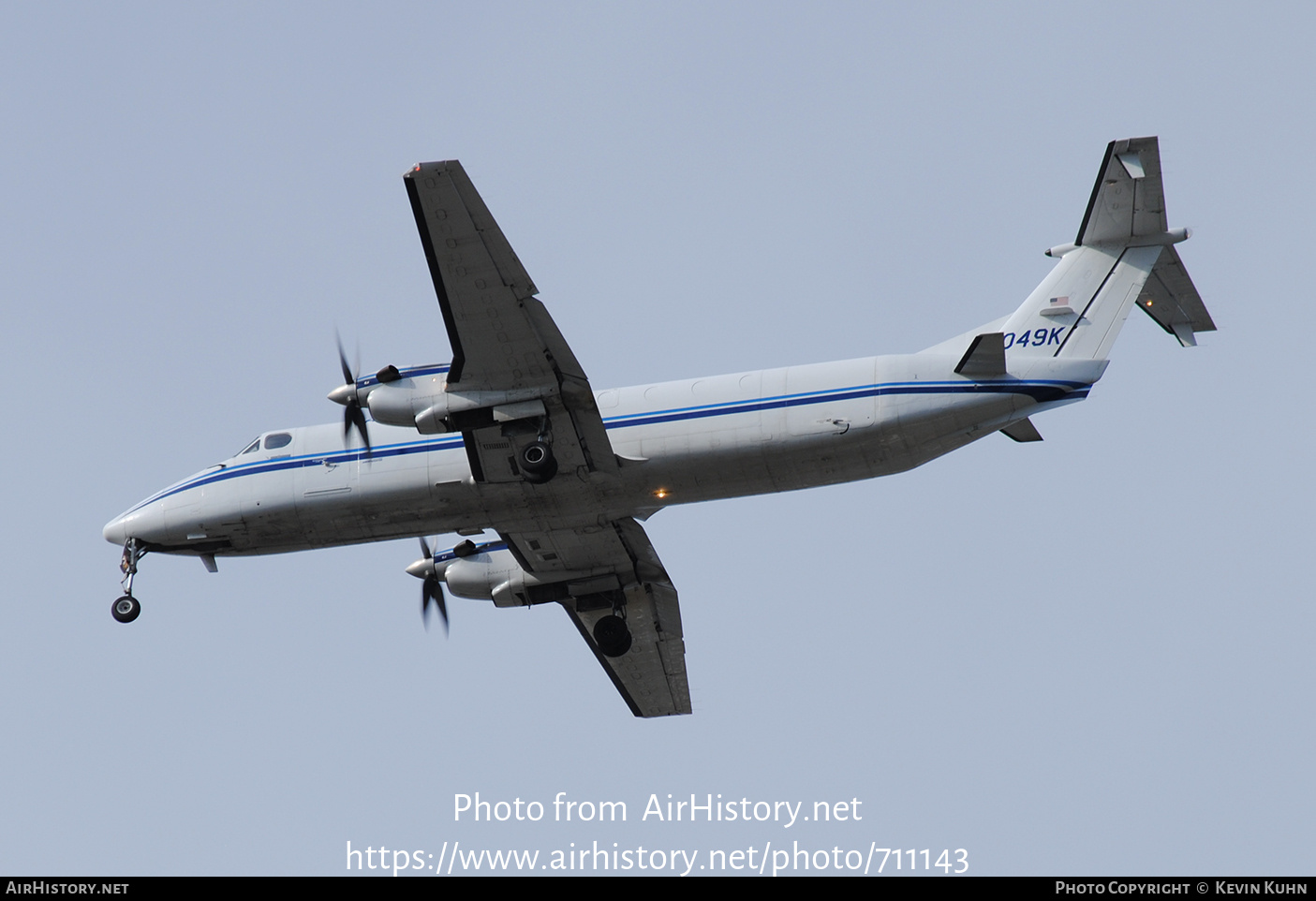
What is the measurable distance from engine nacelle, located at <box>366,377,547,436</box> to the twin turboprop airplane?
0.03 meters

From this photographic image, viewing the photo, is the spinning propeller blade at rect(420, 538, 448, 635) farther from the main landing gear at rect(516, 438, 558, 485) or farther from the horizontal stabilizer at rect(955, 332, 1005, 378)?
the horizontal stabilizer at rect(955, 332, 1005, 378)

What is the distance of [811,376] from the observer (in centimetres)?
2450

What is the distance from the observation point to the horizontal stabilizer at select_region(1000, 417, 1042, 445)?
84.5 ft

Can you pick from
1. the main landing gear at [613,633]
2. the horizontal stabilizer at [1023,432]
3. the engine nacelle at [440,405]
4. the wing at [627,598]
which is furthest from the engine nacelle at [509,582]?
the horizontal stabilizer at [1023,432]

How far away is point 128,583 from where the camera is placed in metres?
28.4

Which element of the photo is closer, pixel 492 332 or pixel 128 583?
pixel 492 332

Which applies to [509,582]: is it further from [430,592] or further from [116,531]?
[116,531]

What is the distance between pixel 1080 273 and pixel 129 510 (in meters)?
18.1

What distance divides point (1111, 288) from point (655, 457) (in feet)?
26.5

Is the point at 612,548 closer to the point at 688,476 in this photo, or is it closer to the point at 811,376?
the point at 688,476

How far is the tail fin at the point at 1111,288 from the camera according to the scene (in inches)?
957

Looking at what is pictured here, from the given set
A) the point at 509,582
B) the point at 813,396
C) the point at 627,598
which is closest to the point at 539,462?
the point at 813,396
